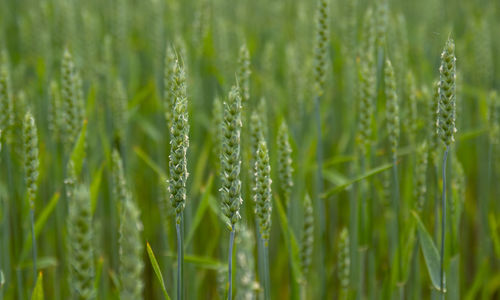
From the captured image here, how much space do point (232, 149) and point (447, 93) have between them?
1.55 feet

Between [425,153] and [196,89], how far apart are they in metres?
1.30

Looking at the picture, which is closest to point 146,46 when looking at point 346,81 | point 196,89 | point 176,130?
point 196,89

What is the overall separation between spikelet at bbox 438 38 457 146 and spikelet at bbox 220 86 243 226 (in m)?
0.43

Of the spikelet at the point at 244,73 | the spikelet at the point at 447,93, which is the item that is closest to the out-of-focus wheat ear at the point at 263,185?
the spikelet at the point at 447,93

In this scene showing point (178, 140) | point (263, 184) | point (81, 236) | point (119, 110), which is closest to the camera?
point (81, 236)

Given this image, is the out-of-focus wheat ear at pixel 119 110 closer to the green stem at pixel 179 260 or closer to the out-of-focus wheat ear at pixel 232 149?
the green stem at pixel 179 260

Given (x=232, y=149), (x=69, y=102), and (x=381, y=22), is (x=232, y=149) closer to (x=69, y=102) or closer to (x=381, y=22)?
(x=69, y=102)

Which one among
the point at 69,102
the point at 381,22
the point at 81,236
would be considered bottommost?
the point at 81,236

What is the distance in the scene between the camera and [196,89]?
2.52 meters

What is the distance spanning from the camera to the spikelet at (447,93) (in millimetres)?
1111

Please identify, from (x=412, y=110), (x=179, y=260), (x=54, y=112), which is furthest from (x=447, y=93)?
(x=54, y=112)

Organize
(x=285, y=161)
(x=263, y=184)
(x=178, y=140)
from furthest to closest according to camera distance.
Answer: (x=285, y=161) < (x=263, y=184) < (x=178, y=140)

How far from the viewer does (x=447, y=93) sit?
44.1 inches

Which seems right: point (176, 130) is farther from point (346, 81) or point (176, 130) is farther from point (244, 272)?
point (346, 81)
